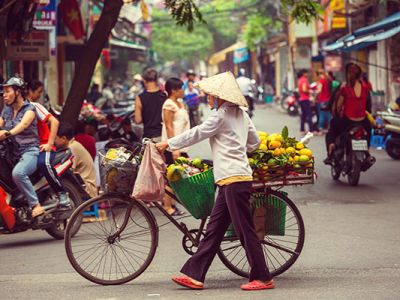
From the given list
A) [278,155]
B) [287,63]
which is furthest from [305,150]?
[287,63]

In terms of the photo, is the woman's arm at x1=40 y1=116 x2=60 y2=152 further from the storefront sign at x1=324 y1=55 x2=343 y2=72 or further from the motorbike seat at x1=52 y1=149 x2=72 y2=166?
the storefront sign at x1=324 y1=55 x2=343 y2=72

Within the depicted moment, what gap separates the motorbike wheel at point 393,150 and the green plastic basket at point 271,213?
11.1 m

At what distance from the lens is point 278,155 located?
7.73 meters

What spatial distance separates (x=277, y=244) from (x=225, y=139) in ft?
3.50

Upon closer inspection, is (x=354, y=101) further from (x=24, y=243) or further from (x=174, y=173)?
(x=174, y=173)

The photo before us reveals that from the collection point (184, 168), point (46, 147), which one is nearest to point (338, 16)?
point (46, 147)

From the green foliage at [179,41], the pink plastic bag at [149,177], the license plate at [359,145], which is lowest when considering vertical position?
the license plate at [359,145]

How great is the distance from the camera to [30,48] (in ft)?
54.5

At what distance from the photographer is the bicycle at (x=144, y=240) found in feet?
24.8

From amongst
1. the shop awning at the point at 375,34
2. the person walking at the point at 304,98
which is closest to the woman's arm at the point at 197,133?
the shop awning at the point at 375,34

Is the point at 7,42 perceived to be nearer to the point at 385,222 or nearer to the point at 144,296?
the point at 385,222

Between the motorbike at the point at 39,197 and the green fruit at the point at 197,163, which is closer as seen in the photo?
the green fruit at the point at 197,163

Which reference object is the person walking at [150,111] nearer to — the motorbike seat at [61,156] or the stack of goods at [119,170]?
the motorbike seat at [61,156]

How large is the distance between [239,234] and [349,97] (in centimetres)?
731
